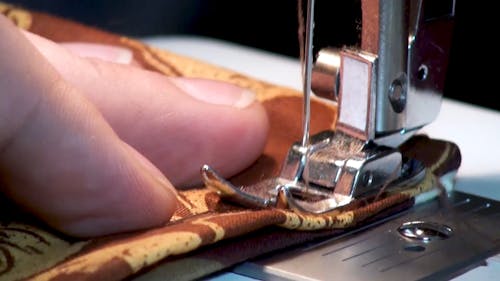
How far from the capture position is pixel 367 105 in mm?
684

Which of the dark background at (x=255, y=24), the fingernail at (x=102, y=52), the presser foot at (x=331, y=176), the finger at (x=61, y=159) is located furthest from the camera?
the dark background at (x=255, y=24)

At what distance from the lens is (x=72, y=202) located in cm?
58

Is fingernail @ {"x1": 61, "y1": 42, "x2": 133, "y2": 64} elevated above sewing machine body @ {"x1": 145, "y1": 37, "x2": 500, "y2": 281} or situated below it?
above

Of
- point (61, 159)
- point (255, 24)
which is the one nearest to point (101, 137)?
point (61, 159)

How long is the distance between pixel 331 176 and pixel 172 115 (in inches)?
4.2

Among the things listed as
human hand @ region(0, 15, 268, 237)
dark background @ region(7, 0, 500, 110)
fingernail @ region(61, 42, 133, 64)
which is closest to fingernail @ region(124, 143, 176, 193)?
human hand @ region(0, 15, 268, 237)

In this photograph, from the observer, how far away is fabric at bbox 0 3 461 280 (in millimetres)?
559

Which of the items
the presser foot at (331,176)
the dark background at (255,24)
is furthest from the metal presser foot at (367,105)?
the dark background at (255,24)

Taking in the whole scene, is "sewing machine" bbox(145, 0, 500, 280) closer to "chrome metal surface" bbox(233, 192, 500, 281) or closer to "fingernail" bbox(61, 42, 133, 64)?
"chrome metal surface" bbox(233, 192, 500, 281)

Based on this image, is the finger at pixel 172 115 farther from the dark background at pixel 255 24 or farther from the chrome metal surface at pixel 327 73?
the dark background at pixel 255 24

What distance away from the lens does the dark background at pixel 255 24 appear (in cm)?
145

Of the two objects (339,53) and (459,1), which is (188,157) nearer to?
(339,53)

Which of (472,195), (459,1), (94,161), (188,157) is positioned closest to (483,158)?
(472,195)

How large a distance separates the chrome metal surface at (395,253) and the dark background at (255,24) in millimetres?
772
